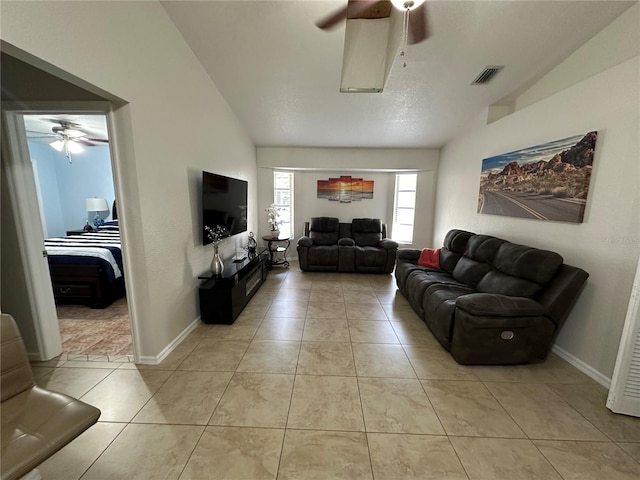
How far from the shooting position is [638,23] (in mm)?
1741

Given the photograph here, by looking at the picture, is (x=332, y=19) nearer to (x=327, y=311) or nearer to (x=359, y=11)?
(x=359, y=11)

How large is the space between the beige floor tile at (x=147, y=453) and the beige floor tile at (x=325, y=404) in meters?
0.59

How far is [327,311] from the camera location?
9.92 ft

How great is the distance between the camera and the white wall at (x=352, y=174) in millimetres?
4918

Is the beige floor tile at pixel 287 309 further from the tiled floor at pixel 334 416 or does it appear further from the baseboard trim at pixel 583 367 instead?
the baseboard trim at pixel 583 367

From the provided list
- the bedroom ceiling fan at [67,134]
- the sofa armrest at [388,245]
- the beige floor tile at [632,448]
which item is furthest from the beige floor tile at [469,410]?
the bedroom ceiling fan at [67,134]

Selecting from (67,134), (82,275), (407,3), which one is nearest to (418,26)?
(407,3)

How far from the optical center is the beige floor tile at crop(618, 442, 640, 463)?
133 centimetres

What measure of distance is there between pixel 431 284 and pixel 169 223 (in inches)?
108

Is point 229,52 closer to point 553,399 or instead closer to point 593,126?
point 593,126

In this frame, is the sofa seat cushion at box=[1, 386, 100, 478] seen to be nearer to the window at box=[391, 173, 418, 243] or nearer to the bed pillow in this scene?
the bed pillow

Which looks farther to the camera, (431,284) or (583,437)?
(431,284)

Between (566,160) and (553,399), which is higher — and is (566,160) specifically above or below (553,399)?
above

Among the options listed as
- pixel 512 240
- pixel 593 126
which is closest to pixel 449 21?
pixel 593 126
